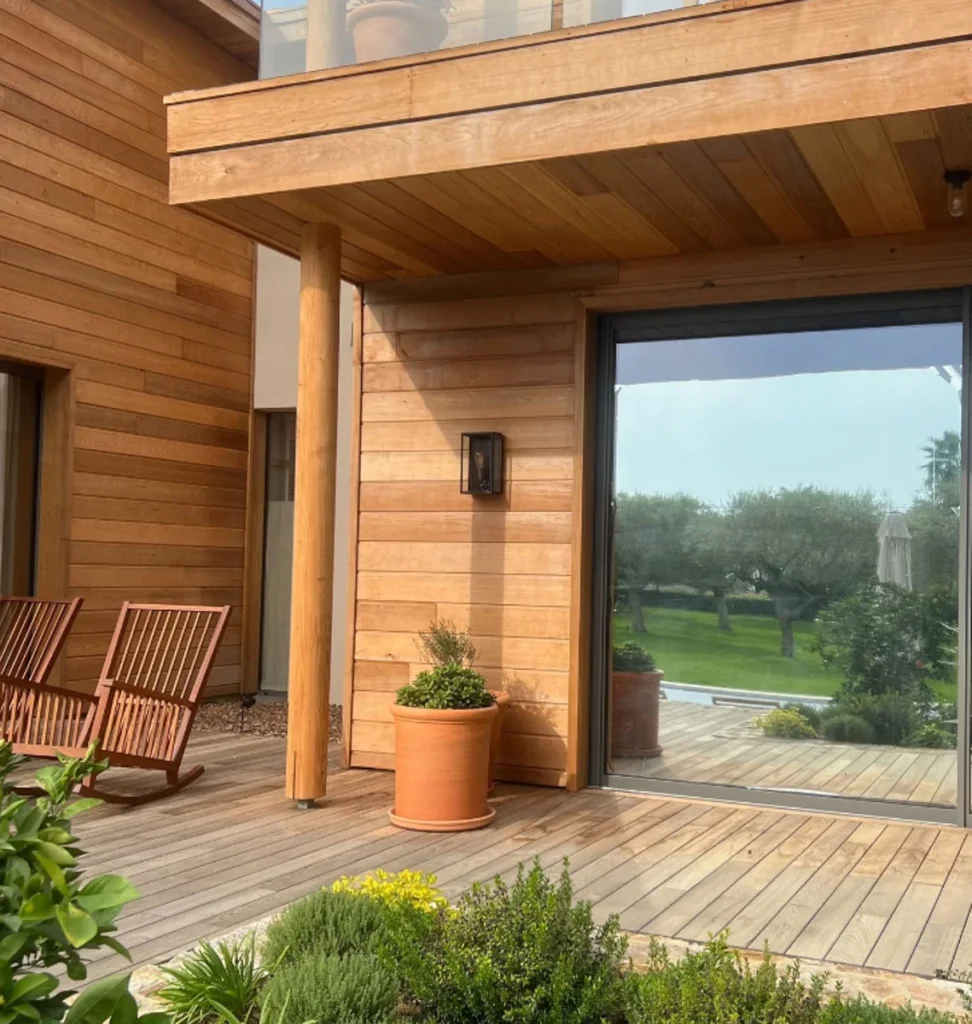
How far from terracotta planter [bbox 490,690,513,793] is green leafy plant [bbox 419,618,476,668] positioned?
221 millimetres

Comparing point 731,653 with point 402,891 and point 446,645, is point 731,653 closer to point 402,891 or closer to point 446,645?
point 446,645

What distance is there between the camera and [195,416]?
8.02m

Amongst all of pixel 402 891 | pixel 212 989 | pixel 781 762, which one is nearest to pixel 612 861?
pixel 781 762

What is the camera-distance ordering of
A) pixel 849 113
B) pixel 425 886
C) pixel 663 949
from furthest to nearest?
pixel 849 113
pixel 425 886
pixel 663 949

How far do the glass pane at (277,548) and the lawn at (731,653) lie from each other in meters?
3.73

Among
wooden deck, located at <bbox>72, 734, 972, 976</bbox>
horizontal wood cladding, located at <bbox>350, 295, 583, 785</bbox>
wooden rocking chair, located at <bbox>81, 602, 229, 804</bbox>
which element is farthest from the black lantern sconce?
wooden deck, located at <bbox>72, 734, 972, 976</bbox>

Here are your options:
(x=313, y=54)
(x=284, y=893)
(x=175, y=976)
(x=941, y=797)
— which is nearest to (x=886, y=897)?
(x=941, y=797)

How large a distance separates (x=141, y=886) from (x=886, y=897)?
92.9 inches

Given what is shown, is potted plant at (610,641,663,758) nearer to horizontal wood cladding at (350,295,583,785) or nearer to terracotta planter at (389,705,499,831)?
horizontal wood cladding at (350,295,583,785)

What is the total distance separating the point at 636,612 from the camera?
5.34 m

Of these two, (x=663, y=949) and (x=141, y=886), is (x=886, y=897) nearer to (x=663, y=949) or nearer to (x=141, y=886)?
(x=663, y=949)

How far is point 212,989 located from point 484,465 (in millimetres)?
3316

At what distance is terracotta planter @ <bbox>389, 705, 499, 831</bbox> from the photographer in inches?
178

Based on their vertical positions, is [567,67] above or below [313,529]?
above
